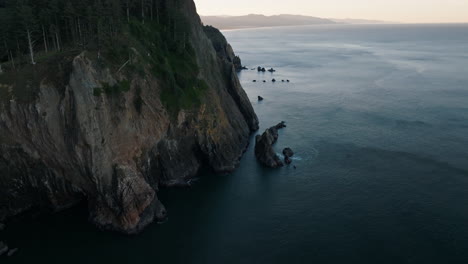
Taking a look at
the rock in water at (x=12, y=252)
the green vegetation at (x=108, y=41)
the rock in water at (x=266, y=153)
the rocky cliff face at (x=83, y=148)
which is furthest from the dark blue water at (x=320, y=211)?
the green vegetation at (x=108, y=41)

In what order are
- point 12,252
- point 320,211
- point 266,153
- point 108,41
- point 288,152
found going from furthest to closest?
point 288,152, point 266,153, point 108,41, point 320,211, point 12,252

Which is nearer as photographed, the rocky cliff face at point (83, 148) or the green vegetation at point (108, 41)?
the rocky cliff face at point (83, 148)

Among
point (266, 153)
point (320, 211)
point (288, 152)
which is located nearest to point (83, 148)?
point (266, 153)

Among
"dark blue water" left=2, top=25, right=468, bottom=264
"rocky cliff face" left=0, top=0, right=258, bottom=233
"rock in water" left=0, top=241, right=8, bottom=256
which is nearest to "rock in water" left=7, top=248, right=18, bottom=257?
"rock in water" left=0, top=241, right=8, bottom=256

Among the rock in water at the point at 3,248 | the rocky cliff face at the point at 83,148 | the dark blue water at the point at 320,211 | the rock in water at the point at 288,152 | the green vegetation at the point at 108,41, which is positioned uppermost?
the green vegetation at the point at 108,41

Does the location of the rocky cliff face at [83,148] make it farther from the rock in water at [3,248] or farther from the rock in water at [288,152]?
the rock in water at [288,152]

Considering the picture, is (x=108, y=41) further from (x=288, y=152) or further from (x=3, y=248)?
(x=288, y=152)

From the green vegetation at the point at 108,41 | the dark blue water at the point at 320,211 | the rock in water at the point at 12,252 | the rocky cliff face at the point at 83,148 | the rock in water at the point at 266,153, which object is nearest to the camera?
the rock in water at the point at 12,252

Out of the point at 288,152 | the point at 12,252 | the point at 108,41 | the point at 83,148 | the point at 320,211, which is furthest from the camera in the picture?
the point at 288,152

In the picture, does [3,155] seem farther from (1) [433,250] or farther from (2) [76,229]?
(1) [433,250]

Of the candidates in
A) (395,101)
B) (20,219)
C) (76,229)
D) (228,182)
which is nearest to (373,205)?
(228,182)

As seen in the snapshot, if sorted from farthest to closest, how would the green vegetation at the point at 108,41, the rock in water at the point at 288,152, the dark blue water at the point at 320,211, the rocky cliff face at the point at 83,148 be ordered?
the rock in water at the point at 288,152
the green vegetation at the point at 108,41
the rocky cliff face at the point at 83,148
the dark blue water at the point at 320,211

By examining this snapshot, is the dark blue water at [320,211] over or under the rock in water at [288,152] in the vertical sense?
under
